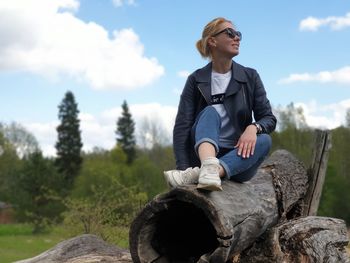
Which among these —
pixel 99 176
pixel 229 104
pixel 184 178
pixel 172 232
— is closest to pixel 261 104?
pixel 229 104

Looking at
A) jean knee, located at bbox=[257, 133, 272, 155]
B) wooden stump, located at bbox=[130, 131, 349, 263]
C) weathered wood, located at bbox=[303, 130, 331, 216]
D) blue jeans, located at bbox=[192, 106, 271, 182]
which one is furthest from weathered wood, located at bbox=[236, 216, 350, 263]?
weathered wood, located at bbox=[303, 130, 331, 216]

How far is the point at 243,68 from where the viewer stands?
4980 mm

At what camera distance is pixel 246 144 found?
4367 millimetres

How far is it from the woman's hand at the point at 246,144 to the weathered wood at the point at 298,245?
0.97 metres

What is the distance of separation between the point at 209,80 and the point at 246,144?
80cm

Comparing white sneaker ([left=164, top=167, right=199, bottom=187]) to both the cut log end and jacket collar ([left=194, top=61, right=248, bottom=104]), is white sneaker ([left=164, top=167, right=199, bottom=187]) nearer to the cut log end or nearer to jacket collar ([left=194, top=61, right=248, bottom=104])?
the cut log end

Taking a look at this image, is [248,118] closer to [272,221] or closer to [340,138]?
[272,221]

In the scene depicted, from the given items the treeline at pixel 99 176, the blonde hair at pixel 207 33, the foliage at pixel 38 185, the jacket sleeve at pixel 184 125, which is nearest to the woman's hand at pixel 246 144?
the jacket sleeve at pixel 184 125

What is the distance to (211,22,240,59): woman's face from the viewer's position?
4.77 m

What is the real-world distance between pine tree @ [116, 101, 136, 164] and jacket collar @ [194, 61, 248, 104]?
2282 inches

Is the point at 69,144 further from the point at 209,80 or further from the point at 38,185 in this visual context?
the point at 209,80

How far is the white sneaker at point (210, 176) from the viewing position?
3.89 metres

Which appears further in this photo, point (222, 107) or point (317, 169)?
point (317, 169)

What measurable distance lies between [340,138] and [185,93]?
32.5 metres
